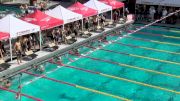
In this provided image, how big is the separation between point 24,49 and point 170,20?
17267 mm

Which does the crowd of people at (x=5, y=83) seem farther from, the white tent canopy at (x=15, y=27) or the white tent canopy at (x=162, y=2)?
the white tent canopy at (x=162, y=2)

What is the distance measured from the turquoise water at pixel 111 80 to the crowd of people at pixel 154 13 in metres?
9.37

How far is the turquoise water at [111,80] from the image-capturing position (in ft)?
51.6

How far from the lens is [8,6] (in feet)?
141

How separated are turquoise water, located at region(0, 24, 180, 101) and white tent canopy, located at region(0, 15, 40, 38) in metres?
2.68

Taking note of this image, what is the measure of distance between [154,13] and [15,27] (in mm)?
17575

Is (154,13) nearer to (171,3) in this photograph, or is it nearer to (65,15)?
(171,3)

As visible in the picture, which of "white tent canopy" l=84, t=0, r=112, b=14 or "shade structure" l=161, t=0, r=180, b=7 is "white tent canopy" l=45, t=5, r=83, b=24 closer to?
"white tent canopy" l=84, t=0, r=112, b=14

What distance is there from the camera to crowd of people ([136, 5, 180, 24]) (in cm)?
3102

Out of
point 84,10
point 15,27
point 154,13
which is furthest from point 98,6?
point 15,27

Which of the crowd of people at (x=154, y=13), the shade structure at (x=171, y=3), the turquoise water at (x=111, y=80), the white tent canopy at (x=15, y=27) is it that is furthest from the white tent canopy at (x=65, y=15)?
the shade structure at (x=171, y=3)

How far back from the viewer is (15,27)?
19.3 metres

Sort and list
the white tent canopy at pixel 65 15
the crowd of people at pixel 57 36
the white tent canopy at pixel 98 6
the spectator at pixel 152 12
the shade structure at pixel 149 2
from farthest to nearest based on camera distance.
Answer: the spectator at pixel 152 12, the shade structure at pixel 149 2, the white tent canopy at pixel 98 6, the white tent canopy at pixel 65 15, the crowd of people at pixel 57 36

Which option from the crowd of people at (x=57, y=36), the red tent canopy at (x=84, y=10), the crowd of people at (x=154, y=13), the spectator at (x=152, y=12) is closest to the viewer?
the crowd of people at (x=57, y=36)
